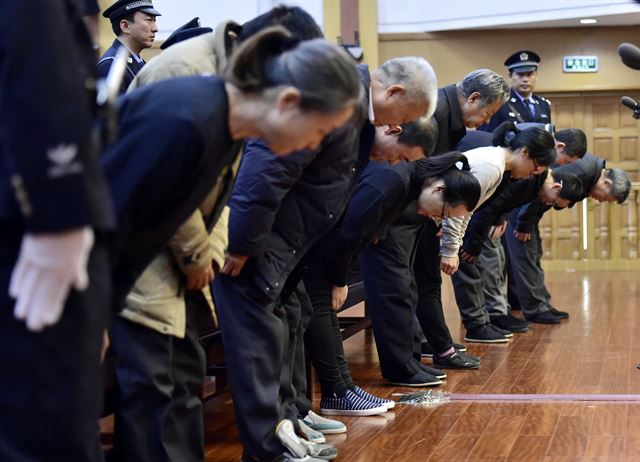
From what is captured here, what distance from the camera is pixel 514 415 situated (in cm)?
397

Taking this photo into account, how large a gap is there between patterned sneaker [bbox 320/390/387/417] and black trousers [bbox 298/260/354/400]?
8 cm

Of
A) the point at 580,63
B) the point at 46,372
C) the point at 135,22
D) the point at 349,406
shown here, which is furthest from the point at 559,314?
the point at 46,372

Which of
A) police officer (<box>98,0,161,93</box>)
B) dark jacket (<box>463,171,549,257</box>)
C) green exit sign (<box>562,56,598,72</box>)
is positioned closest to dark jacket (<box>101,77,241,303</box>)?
police officer (<box>98,0,161,93</box>)

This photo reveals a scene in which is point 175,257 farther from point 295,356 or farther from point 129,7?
point 129,7

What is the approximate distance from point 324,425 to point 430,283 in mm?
1540

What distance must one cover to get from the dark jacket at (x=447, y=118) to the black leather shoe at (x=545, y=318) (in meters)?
2.16

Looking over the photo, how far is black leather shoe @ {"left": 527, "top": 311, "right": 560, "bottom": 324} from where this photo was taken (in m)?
6.84

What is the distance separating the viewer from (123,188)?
175cm

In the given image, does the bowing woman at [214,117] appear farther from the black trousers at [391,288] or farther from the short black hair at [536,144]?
the short black hair at [536,144]

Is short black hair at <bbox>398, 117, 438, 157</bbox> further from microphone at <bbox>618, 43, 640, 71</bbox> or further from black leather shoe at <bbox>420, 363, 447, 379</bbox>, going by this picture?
black leather shoe at <bbox>420, 363, 447, 379</bbox>

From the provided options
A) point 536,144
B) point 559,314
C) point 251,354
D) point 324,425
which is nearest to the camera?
point 251,354

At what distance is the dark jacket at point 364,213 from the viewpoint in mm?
3797

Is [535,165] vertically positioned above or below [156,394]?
above

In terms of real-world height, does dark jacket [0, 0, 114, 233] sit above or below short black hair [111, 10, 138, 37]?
below
